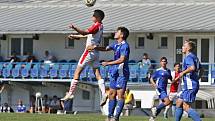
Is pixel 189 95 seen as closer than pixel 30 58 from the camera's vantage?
Yes

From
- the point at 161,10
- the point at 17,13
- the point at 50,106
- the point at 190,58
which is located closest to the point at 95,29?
the point at 190,58

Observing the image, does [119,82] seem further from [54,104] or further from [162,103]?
[54,104]

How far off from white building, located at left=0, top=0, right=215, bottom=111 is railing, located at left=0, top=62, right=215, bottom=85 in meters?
0.38

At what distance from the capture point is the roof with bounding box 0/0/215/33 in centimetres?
4341

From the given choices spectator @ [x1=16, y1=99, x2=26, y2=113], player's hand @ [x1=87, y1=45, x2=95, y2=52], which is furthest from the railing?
player's hand @ [x1=87, y1=45, x2=95, y2=52]

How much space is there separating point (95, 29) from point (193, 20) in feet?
82.5

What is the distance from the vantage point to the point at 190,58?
59.5 ft

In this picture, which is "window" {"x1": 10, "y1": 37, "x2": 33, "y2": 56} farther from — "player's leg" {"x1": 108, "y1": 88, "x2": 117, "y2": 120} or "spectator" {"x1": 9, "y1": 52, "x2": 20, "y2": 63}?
"player's leg" {"x1": 108, "y1": 88, "x2": 117, "y2": 120}

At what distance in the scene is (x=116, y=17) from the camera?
1812 inches

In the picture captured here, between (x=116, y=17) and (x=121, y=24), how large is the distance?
1.34 meters

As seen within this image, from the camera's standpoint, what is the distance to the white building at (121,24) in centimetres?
4309

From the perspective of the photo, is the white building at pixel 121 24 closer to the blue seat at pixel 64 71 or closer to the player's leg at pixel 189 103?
the blue seat at pixel 64 71

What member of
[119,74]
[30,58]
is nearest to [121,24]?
[30,58]

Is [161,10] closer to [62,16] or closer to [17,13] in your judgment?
[62,16]
